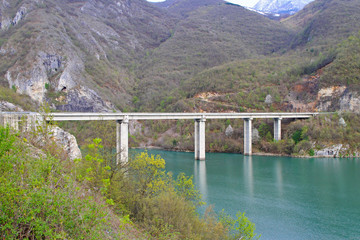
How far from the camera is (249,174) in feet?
132

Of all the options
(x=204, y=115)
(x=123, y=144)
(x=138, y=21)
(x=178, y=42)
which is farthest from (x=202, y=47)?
(x=123, y=144)

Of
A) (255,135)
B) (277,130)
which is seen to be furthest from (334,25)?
(255,135)

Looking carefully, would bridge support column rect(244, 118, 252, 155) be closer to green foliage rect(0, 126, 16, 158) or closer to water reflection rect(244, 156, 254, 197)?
water reflection rect(244, 156, 254, 197)

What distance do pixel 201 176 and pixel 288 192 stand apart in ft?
36.5

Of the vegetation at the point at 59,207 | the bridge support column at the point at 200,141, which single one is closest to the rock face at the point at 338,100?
the bridge support column at the point at 200,141

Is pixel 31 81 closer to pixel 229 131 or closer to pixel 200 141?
pixel 200 141

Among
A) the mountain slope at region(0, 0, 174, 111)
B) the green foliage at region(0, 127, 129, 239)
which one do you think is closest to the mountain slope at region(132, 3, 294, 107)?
the mountain slope at region(0, 0, 174, 111)

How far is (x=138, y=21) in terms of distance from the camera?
16412 centimetres

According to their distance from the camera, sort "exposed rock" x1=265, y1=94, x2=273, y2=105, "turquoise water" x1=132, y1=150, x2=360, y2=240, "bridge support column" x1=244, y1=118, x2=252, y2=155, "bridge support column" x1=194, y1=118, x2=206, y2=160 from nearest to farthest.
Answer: "turquoise water" x1=132, y1=150, x2=360, y2=240 < "bridge support column" x1=194, y1=118, x2=206, y2=160 < "bridge support column" x1=244, y1=118, x2=252, y2=155 < "exposed rock" x1=265, y1=94, x2=273, y2=105

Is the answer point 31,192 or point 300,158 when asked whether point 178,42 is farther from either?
point 31,192

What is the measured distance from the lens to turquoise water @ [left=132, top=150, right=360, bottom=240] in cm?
2184

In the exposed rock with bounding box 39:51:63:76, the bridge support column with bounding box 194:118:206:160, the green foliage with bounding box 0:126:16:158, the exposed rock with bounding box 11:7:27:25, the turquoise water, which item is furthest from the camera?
the exposed rock with bounding box 11:7:27:25

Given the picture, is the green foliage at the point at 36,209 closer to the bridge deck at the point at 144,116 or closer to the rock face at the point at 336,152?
the bridge deck at the point at 144,116

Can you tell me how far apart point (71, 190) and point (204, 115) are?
47070mm
